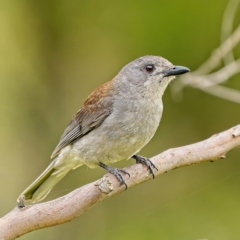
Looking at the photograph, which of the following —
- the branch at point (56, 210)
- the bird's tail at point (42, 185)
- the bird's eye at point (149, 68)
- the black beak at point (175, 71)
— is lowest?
the branch at point (56, 210)

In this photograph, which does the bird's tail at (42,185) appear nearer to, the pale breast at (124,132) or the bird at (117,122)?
the bird at (117,122)

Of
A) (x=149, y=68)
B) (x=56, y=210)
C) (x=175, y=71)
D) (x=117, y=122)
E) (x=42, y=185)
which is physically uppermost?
(x=149, y=68)

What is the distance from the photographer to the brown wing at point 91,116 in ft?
14.6

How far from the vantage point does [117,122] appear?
4195 millimetres

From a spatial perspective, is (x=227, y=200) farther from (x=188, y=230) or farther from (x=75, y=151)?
(x=75, y=151)

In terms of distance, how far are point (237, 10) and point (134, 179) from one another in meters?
3.30

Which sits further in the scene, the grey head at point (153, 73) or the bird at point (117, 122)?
the grey head at point (153, 73)

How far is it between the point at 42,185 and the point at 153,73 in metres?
1.36

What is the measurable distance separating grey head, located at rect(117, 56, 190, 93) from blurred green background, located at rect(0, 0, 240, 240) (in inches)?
76.3

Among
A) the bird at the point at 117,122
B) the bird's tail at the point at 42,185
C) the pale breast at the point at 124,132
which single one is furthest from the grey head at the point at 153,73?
the bird's tail at the point at 42,185

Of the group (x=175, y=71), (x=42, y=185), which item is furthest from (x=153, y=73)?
(x=42, y=185)

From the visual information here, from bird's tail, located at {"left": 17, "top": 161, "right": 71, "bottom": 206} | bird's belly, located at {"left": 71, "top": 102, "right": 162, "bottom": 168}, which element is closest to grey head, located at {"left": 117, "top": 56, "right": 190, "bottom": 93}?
bird's belly, located at {"left": 71, "top": 102, "right": 162, "bottom": 168}

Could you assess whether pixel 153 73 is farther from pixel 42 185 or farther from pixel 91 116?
pixel 42 185

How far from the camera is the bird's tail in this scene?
449 centimetres
